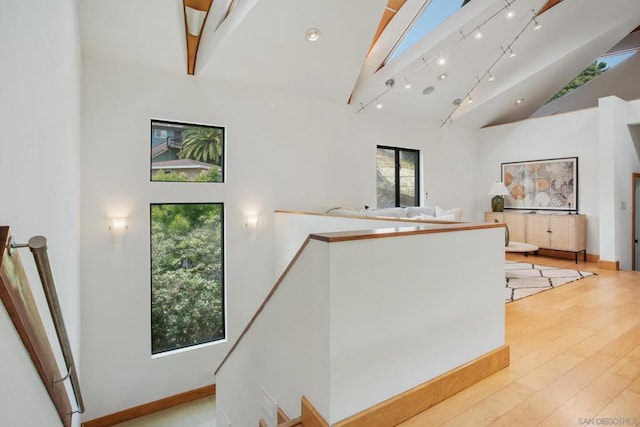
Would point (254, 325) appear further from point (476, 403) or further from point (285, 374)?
point (476, 403)

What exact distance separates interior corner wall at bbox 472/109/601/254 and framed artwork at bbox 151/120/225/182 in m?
6.18

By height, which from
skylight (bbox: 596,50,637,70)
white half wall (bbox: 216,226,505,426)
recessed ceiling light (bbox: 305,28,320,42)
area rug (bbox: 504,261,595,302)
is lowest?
area rug (bbox: 504,261,595,302)

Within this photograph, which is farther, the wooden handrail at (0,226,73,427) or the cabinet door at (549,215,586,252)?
the cabinet door at (549,215,586,252)

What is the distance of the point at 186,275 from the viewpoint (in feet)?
14.6

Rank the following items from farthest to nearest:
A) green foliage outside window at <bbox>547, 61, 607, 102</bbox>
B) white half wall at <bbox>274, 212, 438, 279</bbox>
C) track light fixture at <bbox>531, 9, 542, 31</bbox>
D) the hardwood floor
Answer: green foliage outside window at <bbox>547, 61, 607, 102</bbox> < track light fixture at <bbox>531, 9, 542, 31</bbox> < white half wall at <bbox>274, 212, 438, 279</bbox> < the hardwood floor

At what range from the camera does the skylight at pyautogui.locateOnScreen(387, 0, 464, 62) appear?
4.89 metres

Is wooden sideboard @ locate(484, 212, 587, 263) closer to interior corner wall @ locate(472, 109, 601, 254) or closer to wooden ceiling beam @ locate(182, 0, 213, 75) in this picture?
interior corner wall @ locate(472, 109, 601, 254)

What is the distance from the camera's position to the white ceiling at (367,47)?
144 inches

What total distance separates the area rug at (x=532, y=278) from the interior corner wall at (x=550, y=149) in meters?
1.73

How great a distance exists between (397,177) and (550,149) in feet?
10.8

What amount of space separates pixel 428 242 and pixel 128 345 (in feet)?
12.6

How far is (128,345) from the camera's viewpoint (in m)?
3.95

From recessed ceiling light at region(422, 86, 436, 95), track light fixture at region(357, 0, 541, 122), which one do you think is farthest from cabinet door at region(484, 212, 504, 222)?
recessed ceiling light at region(422, 86, 436, 95)

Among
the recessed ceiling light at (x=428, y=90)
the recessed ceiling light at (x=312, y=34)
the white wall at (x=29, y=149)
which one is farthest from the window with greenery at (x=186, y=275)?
the recessed ceiling light at (x=428, y=90)
